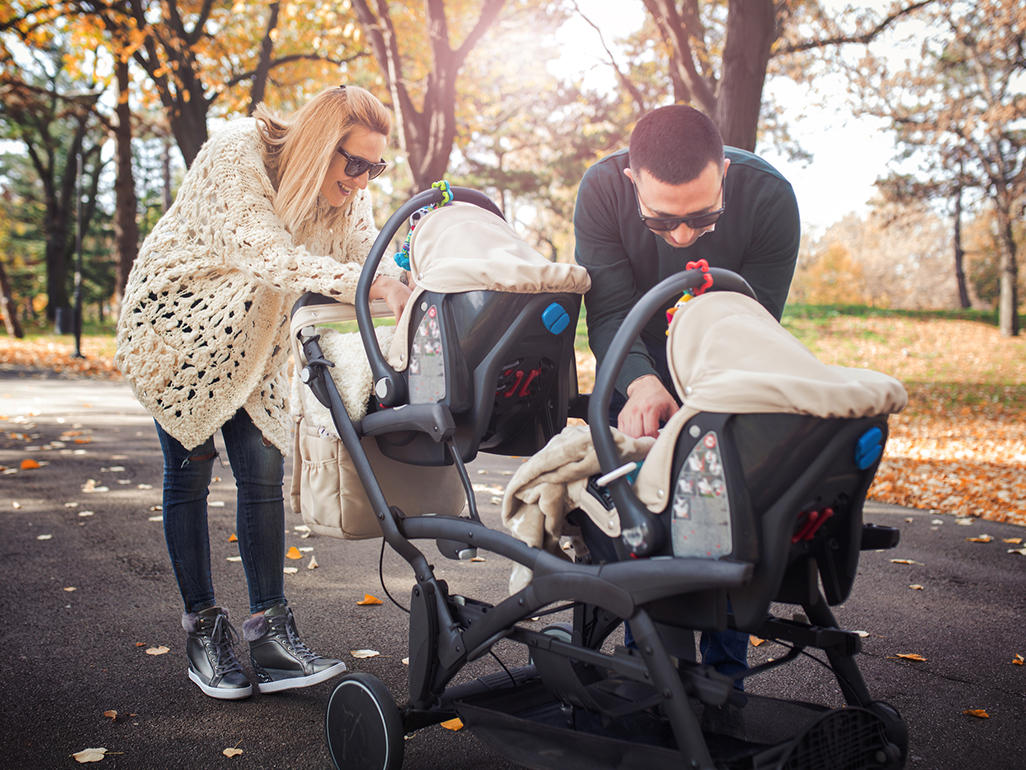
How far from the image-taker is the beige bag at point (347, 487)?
258 centimetres

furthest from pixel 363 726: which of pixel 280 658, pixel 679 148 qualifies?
pixel 679 148

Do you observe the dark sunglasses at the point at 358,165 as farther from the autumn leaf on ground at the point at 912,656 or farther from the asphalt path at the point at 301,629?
the autumn leaf on ground at the point at 912,656

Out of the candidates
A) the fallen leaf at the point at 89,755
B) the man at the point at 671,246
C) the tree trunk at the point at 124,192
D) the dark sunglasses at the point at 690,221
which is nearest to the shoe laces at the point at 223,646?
the fallen leaf at the point at 89,755

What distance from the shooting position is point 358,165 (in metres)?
2.75

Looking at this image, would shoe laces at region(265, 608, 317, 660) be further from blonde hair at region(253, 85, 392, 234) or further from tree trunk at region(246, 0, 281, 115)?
tree trunk at region(246, 0, 281, 115)

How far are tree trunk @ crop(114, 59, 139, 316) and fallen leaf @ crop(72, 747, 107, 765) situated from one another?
47.7 ft

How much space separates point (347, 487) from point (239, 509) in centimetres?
72

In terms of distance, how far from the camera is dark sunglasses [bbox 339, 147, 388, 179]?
108 inches

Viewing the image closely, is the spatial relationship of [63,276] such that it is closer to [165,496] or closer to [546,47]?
[546,47]

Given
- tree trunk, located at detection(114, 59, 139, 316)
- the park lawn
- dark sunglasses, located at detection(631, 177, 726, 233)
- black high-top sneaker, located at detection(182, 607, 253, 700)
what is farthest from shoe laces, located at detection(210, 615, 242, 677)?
tree trunk, located at detection(114, 59, 139, 316)

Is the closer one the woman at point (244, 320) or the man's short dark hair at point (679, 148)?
the man's short dark hair at point (679, 148)

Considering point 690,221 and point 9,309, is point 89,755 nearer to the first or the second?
point 690,221

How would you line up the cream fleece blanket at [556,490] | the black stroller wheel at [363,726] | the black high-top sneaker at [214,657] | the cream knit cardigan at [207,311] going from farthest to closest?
the black high-top sneaker at [214,657]
the cream knit cardigan at [207,311]
the black stroller wheel at [363,726]
the cream fleece blanket at [556,490]

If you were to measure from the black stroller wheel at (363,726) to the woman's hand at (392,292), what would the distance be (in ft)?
3.32
